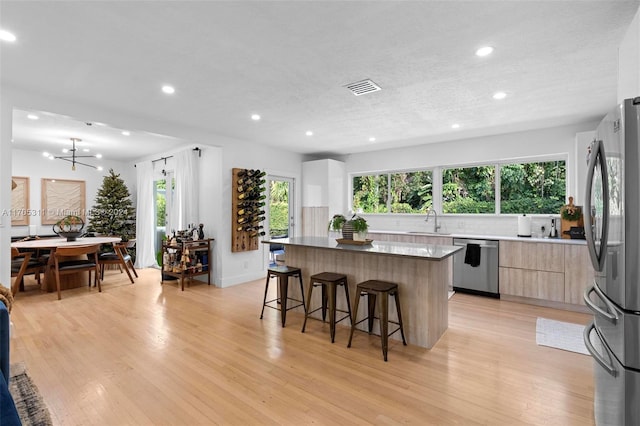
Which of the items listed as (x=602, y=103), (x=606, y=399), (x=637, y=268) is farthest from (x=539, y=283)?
(x=637, y=268)

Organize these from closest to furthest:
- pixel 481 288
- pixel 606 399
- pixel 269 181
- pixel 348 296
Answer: pixel 606 399
pixel 348 296
pixel 481 288
pixel 269 181

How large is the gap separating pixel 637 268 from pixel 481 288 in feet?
12.1

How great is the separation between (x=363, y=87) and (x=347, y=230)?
5.02 feet

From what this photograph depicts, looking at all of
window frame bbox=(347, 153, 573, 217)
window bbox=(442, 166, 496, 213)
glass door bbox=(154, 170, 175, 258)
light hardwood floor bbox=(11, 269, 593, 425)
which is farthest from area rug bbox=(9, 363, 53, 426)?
window bbox=(442, 166, 496, 213)

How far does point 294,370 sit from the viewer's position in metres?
2.58

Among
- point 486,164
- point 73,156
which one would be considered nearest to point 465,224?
point 486,164

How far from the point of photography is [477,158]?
5.41 m

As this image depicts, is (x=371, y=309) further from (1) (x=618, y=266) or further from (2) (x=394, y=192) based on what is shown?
(2) (x=394, y=192)

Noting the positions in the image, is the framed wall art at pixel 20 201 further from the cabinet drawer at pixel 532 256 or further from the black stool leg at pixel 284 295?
the cabinet drawer at pixel 532 256

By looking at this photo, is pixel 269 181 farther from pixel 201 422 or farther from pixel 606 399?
pixel 606 399

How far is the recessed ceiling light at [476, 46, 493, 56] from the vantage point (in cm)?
243

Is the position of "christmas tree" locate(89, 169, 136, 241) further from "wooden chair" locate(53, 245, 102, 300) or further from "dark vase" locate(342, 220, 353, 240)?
"dark vase" locate(342, 220, 353, 240)

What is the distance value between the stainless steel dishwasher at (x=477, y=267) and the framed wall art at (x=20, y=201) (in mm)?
8454

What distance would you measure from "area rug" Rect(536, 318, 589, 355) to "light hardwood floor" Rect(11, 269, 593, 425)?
0.34ft
